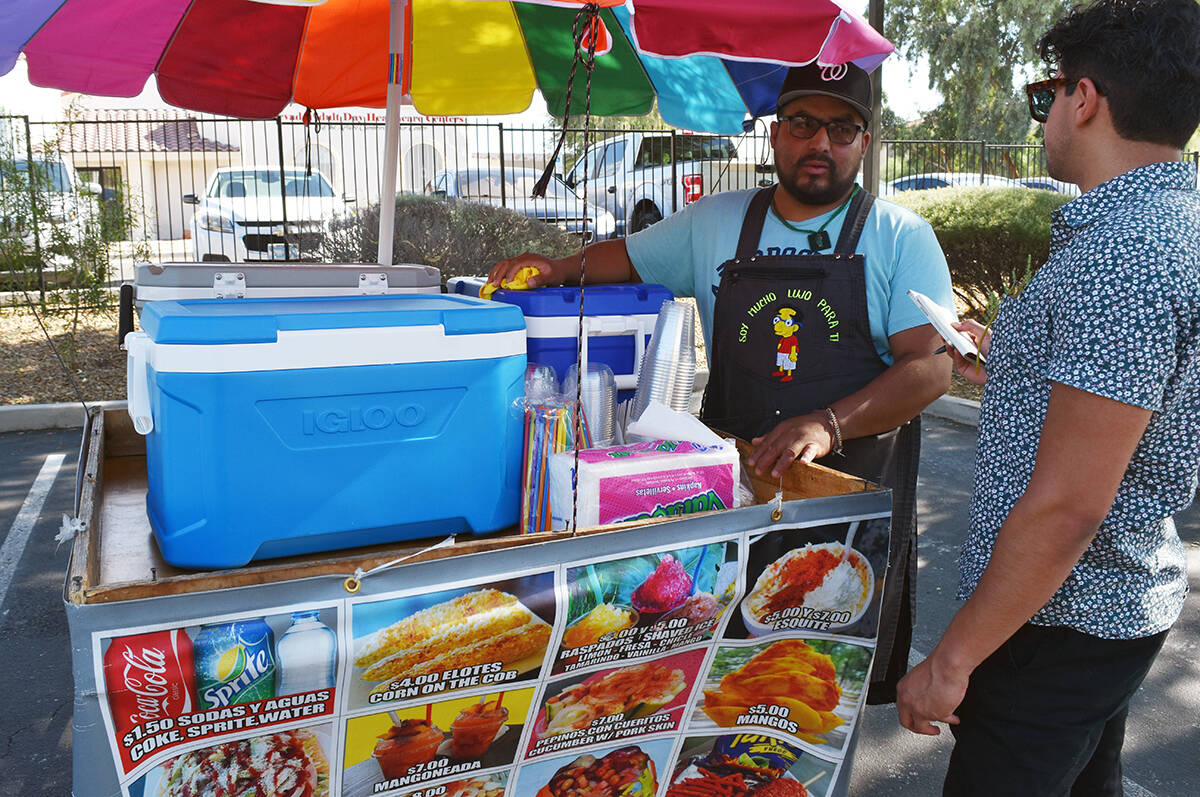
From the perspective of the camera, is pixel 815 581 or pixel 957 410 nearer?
pixel 815 581

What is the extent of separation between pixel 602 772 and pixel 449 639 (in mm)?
525

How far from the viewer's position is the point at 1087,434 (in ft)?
4.36

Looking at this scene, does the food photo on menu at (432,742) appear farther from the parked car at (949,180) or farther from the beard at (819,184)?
the parked car at (949,180)

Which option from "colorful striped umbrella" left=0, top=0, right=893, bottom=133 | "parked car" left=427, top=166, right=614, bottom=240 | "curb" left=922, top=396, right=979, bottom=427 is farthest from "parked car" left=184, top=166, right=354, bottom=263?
"curb" left=922, top=396, right=979, bottom=427

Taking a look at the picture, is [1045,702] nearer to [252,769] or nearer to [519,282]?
[252,769]

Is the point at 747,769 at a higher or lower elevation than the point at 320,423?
lower

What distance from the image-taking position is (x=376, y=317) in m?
1.66

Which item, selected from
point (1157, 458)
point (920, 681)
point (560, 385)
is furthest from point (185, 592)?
point (1157, 458)

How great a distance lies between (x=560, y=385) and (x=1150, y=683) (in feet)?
8.94

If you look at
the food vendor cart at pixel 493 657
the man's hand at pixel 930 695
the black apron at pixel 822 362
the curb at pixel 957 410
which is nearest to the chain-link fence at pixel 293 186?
the black apron at pixel 822 362

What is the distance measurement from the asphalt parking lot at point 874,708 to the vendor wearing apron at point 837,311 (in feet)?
2.57

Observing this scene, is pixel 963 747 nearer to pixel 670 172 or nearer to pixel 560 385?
pixel 560 385

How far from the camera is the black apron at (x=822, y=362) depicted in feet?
7.78

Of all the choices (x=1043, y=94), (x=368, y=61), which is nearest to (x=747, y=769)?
(x=1043, y=94)
